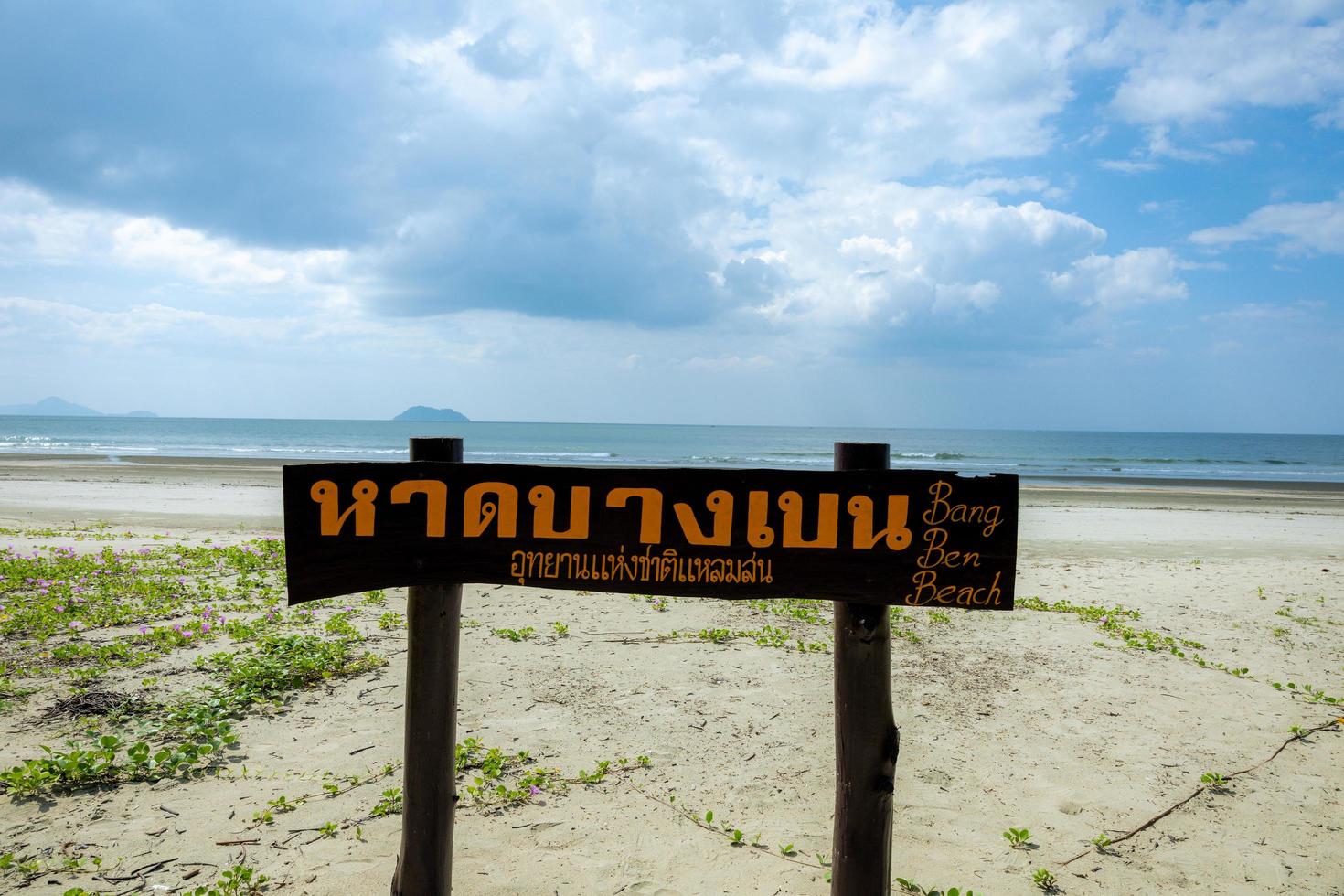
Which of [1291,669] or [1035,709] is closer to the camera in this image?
[1035,709]

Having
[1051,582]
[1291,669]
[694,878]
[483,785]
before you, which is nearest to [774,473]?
[694,878]

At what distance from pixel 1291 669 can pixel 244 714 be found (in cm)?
851

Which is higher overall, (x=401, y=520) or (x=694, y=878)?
(x=401, y=520)

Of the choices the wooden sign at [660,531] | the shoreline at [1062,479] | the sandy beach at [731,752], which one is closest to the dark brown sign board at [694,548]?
the wooden sign at [660,531]

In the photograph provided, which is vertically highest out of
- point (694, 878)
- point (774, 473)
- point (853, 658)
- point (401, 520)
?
point (774, 473)

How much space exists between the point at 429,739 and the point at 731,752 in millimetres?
2438

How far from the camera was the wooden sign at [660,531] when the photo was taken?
2828mm

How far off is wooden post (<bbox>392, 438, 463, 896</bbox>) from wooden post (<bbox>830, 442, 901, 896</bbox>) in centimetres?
153

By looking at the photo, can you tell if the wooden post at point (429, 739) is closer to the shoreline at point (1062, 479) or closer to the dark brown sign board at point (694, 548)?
the dark brown sign board at point (694, 548)

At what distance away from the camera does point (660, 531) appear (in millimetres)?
2926

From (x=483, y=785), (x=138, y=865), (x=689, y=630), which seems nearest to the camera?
(x=138, y=865)

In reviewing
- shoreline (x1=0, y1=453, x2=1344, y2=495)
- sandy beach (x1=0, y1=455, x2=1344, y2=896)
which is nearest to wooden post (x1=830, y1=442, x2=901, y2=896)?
sandy beach (x1=0, y1=455, x2=1344, y2=896)

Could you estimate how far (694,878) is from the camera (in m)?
3.55

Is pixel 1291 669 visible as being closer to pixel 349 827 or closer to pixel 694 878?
pixel 694 878
